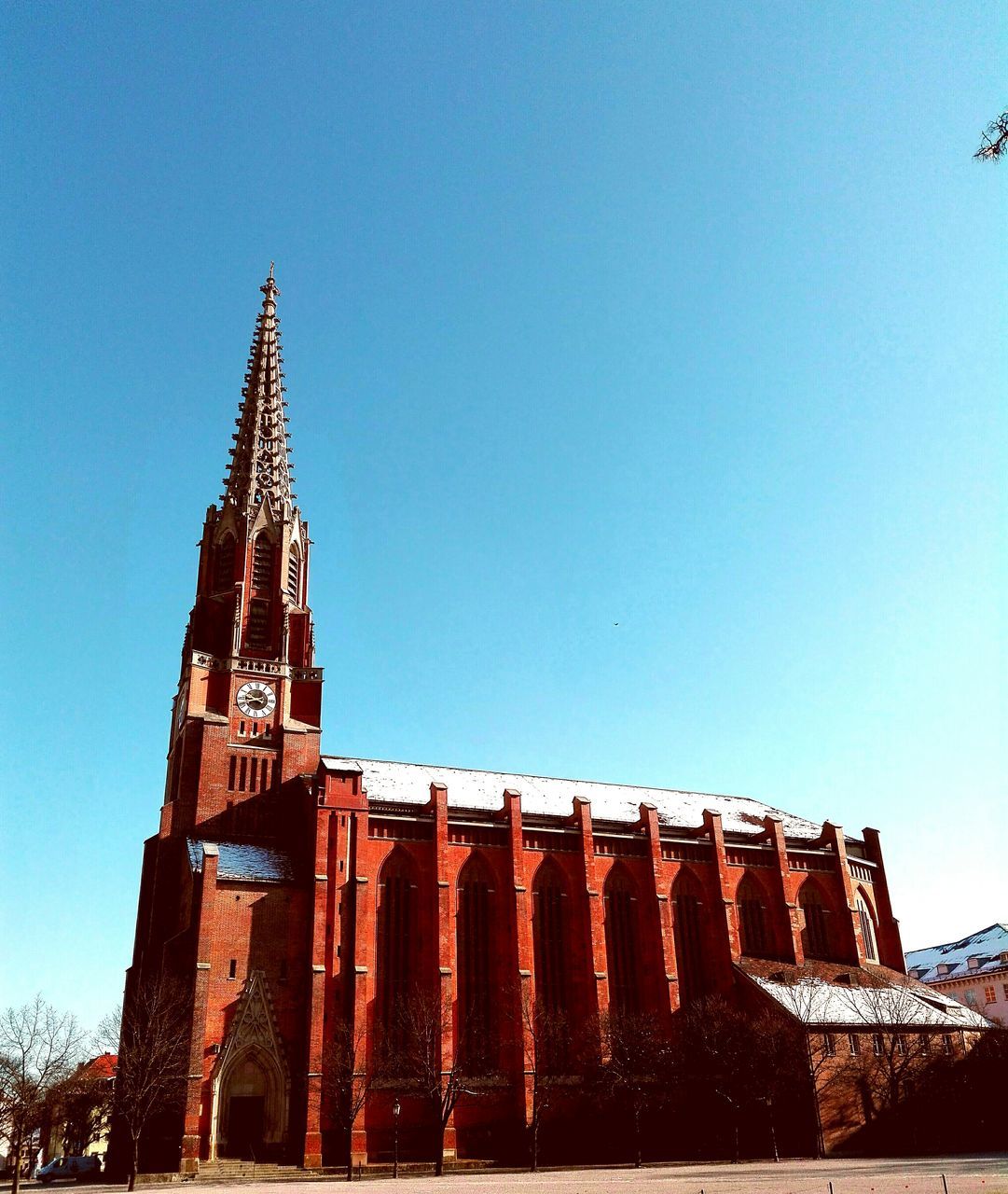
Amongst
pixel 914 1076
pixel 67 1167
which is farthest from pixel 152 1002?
pixel 914 1076

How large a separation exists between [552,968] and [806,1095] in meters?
14.5

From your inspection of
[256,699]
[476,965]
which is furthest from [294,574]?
[476,965]

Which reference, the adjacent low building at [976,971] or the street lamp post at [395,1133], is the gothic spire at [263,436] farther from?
the adjacent low building at [976,971]

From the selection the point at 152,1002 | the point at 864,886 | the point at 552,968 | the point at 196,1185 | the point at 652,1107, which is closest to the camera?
the point at 196,1185

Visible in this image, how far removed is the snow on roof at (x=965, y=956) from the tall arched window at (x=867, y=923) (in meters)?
27.7

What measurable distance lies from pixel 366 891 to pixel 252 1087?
10438mm

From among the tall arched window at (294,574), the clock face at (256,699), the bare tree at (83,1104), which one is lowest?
the bare tree at (83,1104)

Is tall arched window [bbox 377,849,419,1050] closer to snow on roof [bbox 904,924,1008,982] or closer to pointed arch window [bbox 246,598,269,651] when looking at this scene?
pointed arch window [bbox 246,598,269,651]

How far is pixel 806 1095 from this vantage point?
161 ft

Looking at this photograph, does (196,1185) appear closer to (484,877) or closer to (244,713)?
(484,877)

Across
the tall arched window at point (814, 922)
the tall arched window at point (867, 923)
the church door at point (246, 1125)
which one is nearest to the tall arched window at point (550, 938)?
the church door at point (246, 1125)

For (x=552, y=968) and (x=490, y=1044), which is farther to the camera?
(x=552, y=968)

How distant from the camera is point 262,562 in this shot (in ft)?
209

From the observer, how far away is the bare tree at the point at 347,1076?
44562 mm
